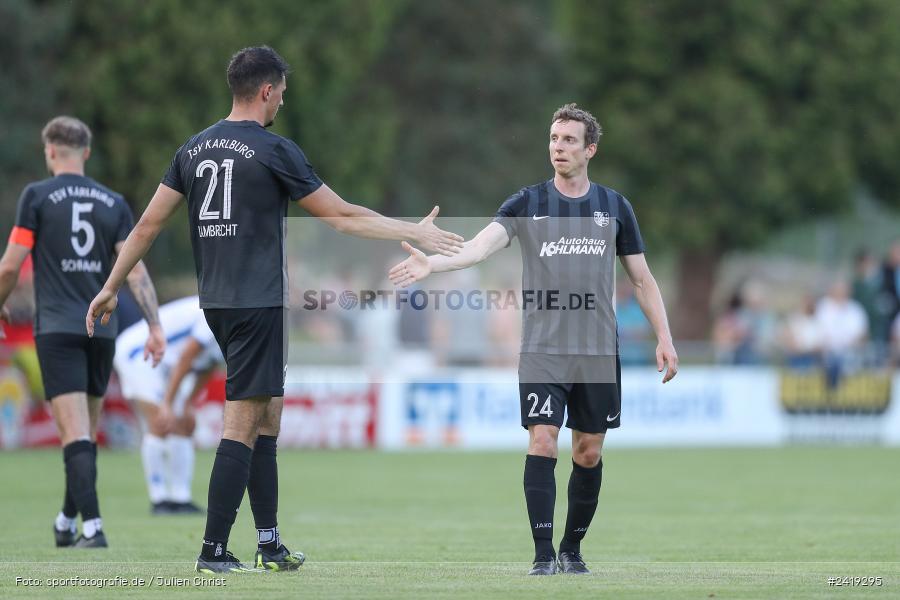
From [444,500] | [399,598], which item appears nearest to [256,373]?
[399,598]

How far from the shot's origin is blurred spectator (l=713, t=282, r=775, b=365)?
938 inches

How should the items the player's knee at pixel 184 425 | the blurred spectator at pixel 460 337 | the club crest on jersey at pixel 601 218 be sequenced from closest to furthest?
the club crest on jersey at pixel 601 218
the player's knee at pixel 184 425
the blurred spectator at pixel 460 337

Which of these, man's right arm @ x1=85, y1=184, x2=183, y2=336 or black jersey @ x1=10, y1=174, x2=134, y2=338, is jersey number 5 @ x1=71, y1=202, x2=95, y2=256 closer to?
black jersey @ x1=10, y1=174, x2=134, y2=338

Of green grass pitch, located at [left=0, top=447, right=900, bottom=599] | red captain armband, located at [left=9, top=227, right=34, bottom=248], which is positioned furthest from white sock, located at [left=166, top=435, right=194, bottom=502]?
red captain armband, located at [left=9, top=227, right=34, bottom=248]

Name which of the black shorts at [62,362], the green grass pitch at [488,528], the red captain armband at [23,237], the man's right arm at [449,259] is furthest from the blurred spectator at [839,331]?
the man's right arm at [449,259]

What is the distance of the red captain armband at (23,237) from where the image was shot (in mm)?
10023

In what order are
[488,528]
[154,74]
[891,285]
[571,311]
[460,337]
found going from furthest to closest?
[154,74] < [891,285] < [460,337] < [488,528] < [571,311]

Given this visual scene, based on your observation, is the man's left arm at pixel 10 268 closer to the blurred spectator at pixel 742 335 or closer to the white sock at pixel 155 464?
the white sock at pixel 155 464

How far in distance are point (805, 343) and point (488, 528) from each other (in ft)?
42.1

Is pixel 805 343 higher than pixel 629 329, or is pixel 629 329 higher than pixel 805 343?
pixel 629 329

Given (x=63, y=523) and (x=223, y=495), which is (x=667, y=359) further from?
(x=63, y=523)

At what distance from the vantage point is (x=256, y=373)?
25.8 ft

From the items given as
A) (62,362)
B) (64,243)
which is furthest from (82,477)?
(64,243)

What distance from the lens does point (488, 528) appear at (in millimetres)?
12039
